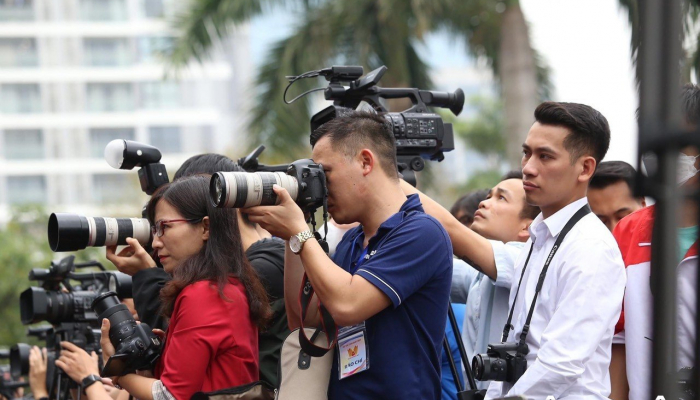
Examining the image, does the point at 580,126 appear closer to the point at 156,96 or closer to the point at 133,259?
the point at 133,259

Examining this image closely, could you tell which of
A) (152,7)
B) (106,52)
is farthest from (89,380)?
(152,7)

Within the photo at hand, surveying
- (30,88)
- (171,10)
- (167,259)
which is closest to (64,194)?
(30,88)

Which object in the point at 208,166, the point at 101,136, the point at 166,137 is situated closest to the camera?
the point at 208,166

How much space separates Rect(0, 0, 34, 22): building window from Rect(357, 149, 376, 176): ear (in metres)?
52.0

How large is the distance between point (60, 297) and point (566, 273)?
2614 mm

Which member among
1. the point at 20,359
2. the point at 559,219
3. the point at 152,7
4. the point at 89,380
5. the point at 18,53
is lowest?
the point at 20,359

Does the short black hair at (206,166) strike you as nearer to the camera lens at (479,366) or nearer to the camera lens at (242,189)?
the camera lens at (242,189)

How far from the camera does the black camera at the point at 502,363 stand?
107 inches

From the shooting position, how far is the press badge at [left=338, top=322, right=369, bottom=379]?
2.58 m

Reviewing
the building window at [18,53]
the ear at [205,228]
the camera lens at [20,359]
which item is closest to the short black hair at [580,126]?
the ear at [205,228]

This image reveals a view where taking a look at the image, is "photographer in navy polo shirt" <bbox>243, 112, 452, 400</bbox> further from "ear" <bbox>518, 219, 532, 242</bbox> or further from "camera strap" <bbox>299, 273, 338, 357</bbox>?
"ear" <bbox>518, 219, 532, 242</bbox>

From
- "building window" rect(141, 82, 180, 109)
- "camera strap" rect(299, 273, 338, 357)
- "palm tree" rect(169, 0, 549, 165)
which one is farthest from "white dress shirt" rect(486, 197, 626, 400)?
"building window" rect(141, 82, 180, 109)

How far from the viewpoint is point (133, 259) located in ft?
11.6

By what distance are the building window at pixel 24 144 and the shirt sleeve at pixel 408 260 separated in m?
49.9
